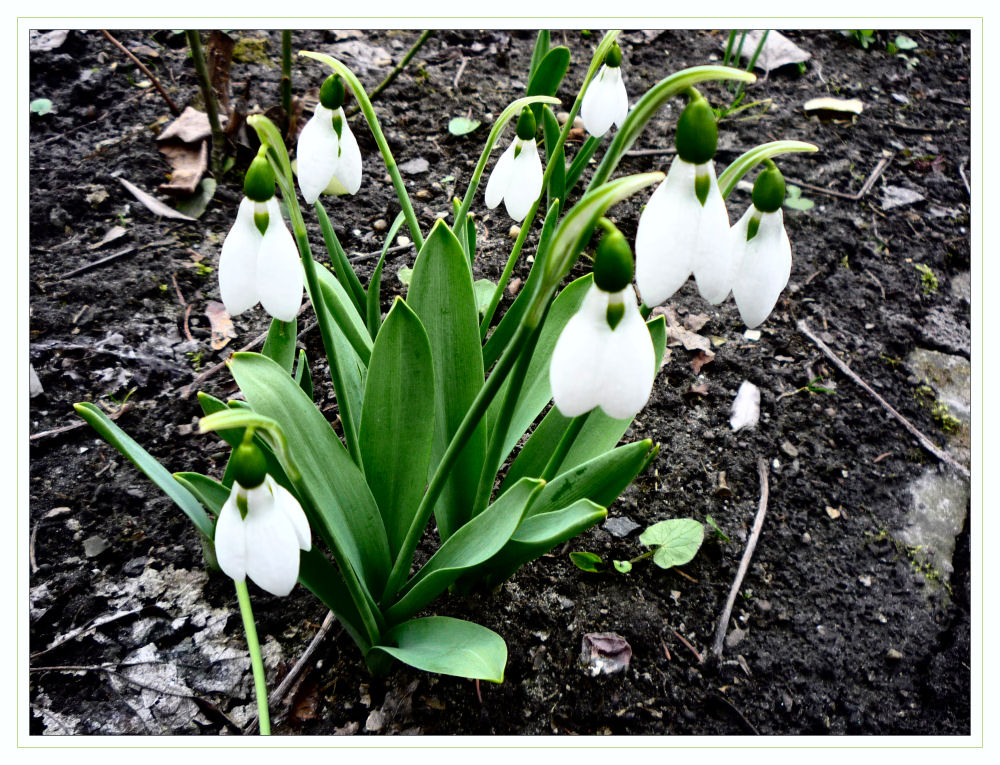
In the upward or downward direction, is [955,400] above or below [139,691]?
above

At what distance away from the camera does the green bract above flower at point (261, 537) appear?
33.8 inches

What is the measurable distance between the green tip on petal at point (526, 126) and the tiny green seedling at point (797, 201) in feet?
4.83

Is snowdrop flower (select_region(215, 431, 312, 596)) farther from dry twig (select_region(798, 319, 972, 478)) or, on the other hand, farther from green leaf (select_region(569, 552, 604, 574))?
dry twig (select_region(798, 319, 972, 478))

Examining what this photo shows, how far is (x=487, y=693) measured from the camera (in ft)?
4.56

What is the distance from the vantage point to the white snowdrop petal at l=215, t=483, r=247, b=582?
87cm

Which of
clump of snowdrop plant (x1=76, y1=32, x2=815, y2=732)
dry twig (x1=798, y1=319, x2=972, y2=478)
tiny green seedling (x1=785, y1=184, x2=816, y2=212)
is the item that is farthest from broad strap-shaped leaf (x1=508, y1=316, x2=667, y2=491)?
tiny green seedling (x1=785, y1=184, x2=816, y2=212)

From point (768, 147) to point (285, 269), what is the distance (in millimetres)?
642

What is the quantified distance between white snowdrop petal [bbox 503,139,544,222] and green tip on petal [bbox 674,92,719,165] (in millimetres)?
564

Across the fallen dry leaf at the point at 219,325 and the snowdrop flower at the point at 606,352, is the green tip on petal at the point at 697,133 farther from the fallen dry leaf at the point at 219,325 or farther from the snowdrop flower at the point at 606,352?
the fallen dry leaf at the point at 219,325

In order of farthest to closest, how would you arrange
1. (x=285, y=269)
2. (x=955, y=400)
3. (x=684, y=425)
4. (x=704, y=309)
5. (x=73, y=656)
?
(x=704, y=309)
(x=955, y=400)
(x=684, y=425)
(x=73, y=656)
(x=285, y=269)

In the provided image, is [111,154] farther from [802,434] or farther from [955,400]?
[955,400]

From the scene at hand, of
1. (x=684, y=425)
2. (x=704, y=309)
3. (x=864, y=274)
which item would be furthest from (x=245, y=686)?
(x=864, y=274)

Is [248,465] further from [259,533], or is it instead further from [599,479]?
[599,479]

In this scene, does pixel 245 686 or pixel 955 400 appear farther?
pixel 955 400
